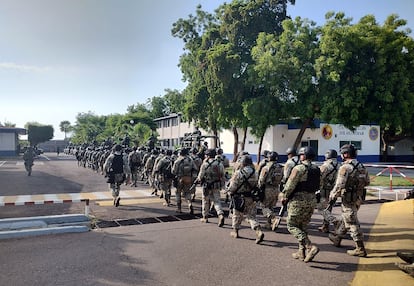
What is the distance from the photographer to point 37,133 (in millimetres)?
63188

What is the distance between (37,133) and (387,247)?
67.0 meters

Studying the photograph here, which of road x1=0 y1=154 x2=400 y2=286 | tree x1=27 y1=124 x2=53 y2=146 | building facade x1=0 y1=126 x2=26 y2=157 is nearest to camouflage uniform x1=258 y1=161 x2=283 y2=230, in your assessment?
road x1=0 y1=154 x2=400 y2=286

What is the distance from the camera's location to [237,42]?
2594 centimetres

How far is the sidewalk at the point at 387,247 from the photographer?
4.93 m

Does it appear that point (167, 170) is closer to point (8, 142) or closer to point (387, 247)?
point (387, 247)

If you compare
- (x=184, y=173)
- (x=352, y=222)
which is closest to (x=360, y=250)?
(x=352, y=222)

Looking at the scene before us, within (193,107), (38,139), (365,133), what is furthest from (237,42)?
(38,139)

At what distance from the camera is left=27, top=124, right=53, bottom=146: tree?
6291 cm

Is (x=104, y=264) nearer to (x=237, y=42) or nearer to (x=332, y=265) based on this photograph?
(x=332, y=265)

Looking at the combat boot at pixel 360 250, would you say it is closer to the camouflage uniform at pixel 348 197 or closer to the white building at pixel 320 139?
the camouflage uniform at pixel 348 197

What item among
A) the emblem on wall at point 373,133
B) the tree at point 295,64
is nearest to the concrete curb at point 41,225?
the tree at point 295,64

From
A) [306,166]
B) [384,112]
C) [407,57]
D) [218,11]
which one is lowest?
[306,166]

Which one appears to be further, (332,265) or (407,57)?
(407,57)

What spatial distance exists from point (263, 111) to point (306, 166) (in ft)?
55.9
